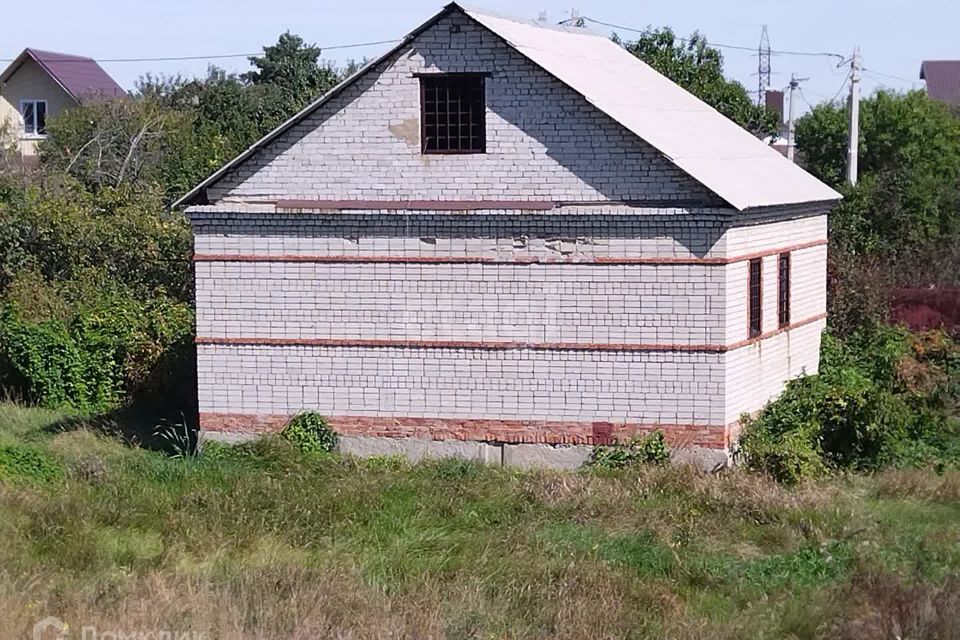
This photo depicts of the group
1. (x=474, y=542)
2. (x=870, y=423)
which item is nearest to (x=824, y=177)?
(x=870, y=423)

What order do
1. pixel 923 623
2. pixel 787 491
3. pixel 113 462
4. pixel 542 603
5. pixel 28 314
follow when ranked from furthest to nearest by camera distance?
pixel 28 314
pixel 113 462
pixel 787 491
pixel 542 603
pixel 923 623

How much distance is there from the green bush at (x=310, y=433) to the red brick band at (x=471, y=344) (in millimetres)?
887

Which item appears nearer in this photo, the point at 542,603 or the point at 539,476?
the point at 542,603

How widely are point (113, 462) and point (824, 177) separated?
A: 25671 mm

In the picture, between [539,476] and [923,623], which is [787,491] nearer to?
[539,476]

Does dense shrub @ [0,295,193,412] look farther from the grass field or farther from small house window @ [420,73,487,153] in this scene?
small house window @ [420,73,487,153]

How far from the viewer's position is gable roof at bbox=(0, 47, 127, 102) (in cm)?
5169

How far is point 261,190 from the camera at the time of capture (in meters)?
17.0

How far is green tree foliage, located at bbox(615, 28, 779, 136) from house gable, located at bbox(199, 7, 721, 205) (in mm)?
13916

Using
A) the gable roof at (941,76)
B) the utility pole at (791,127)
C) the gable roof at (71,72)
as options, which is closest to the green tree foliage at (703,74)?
the utility pole at (791,127)

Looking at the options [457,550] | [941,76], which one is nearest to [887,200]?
[457,550]

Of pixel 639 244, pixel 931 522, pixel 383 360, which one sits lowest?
pixel 931 522

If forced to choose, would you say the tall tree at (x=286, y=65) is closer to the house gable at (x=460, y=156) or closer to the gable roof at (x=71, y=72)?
the gable roof at (x=71, y=72)

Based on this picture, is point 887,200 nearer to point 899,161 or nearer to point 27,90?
point 899,161
